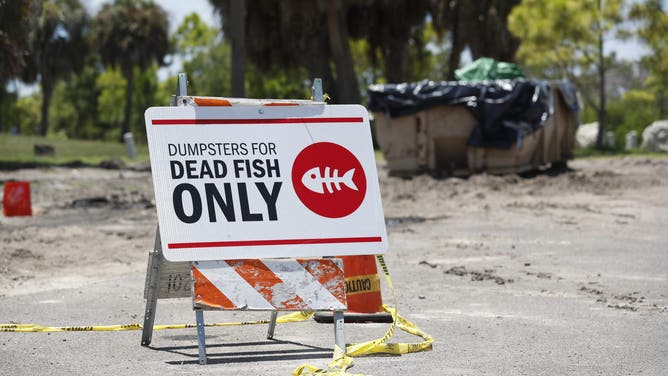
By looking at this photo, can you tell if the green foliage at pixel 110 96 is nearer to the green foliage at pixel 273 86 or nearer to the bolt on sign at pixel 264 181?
the green foliage at pixel 273 86

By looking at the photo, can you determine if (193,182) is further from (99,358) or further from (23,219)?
(23,219)

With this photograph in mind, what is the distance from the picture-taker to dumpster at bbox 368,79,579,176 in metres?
21.7

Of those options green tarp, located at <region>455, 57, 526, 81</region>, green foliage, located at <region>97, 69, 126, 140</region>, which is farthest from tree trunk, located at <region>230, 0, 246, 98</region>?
green foliage, located at <region>97, 69, 126, 140</region>

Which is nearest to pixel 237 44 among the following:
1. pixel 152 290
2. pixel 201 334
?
pixel 152 290

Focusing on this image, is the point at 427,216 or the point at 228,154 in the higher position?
the point at 228,154

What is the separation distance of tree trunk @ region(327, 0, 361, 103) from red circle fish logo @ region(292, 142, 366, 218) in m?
28.6

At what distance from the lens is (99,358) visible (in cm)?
608

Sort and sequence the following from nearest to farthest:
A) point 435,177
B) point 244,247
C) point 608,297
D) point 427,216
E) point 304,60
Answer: point 244,247 < point 608,297 < point 427,216 < point 435,177 < point 304,60

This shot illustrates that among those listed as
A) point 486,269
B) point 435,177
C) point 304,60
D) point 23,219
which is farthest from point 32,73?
point 486,269

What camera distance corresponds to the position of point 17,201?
1588cm

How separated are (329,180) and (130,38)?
53791 mm

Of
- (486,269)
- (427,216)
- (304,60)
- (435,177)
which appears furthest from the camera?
(304,60)

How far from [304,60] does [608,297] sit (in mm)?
31177

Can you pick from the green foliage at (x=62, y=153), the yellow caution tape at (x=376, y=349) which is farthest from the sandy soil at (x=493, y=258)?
the green foliage at (x=62, y=153)
